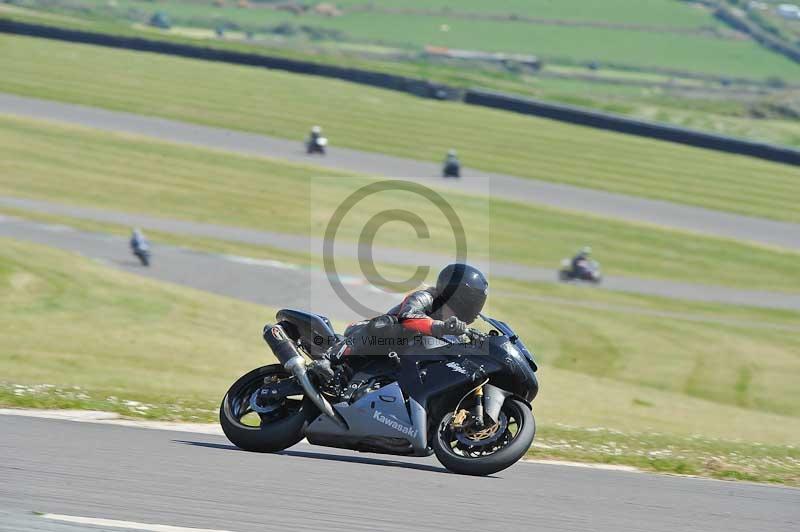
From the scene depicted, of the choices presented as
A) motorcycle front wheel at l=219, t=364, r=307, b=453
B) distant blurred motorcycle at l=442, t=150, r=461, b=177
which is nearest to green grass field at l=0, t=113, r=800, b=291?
distant blurred motorcycle at l=442, t=150, r=461, b=177

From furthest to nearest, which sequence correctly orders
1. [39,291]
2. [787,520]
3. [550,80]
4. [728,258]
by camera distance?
[550,80], [728,258], [39,291], [787,520]

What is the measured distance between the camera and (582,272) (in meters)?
29.0

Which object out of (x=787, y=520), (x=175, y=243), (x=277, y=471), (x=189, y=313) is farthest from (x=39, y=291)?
(x=787, y=520)

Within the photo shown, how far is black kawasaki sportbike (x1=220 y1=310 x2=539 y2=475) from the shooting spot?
788 centimetres

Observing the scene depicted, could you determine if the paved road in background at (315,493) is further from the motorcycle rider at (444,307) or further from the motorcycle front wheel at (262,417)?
the motorcycle rider at (444,307)

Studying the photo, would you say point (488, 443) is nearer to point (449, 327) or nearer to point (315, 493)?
point (449, 327)

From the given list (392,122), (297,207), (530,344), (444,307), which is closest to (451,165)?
(297,207)

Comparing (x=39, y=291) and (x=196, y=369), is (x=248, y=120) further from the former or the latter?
(x=196, y=369)

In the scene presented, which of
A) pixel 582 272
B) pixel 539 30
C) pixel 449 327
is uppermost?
pixel 539 30

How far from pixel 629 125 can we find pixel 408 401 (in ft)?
139

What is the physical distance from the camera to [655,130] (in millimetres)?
47812

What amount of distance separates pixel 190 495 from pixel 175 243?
22236 mm

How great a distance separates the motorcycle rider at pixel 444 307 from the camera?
26.3 ft

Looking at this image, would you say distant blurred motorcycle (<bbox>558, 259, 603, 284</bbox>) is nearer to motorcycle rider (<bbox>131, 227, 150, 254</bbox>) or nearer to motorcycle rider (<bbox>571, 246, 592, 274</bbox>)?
motorcycle rider (<bbox>571, 246, 592, 274</bbox>)
